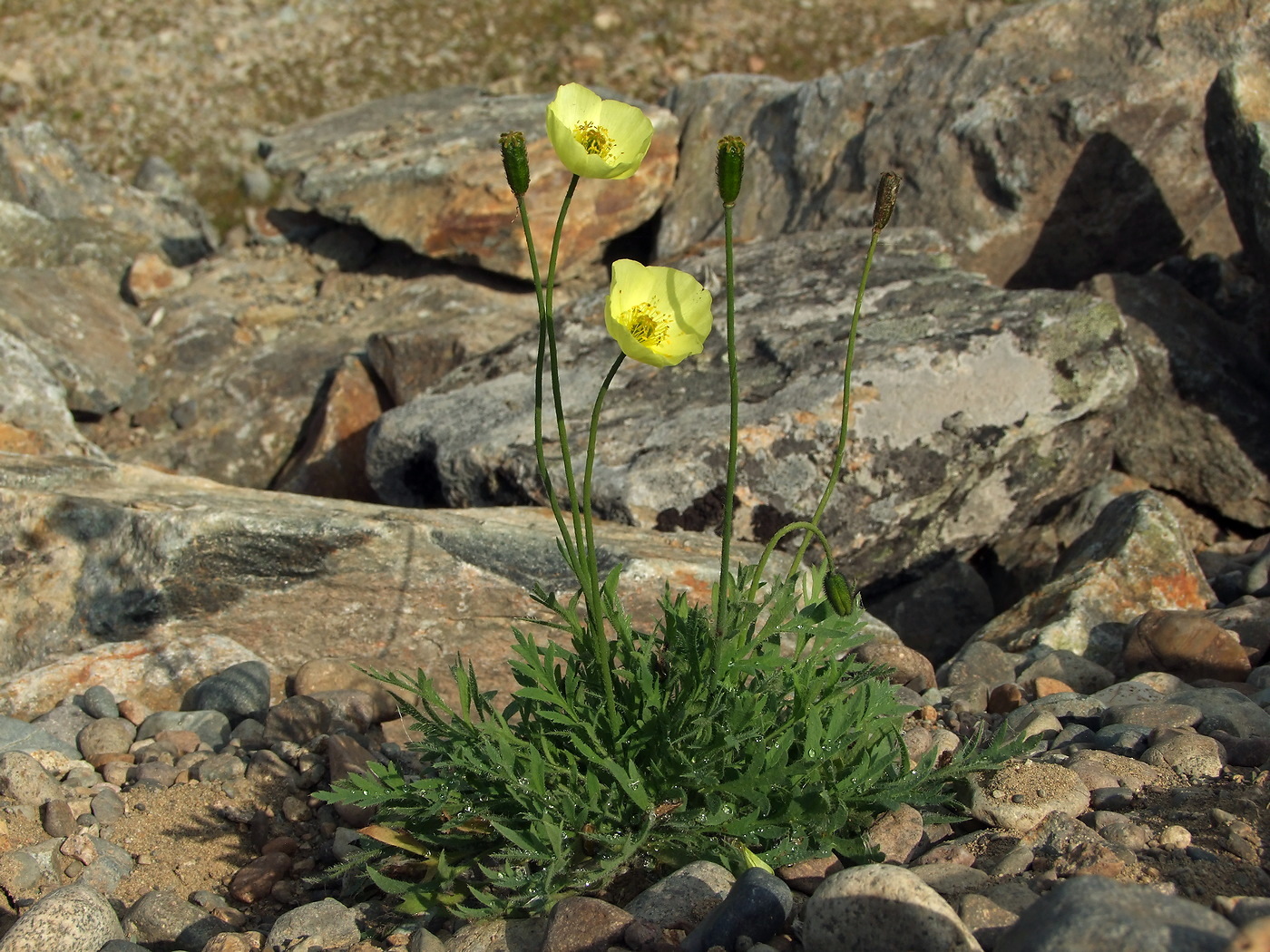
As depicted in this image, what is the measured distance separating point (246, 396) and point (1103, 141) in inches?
177

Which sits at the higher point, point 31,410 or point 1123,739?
point 31,410

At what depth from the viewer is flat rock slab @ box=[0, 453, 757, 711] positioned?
3574 mm

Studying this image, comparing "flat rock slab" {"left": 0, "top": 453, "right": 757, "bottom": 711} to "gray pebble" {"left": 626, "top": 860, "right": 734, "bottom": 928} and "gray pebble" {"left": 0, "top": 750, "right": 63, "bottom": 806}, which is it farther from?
"gray pebble" {"left": 626, "top": 860, "right": 734, "bottom": 928}

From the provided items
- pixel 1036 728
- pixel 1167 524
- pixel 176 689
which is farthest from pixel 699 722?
pixel 1167 524

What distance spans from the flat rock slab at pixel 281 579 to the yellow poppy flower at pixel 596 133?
68.3 inches

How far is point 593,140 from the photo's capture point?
208cm

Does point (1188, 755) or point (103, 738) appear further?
point (103, 738)

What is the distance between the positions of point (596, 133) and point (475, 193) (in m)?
4.50

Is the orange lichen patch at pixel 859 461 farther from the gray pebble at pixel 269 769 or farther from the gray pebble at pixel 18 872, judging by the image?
the gray pebble at pixel 18 872

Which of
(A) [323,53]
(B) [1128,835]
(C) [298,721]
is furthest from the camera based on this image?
(A) [323,53]

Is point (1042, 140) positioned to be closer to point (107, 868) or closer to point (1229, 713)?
point (1229, 713)

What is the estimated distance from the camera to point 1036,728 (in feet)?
9.28

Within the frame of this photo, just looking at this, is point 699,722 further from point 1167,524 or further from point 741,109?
point 741,109

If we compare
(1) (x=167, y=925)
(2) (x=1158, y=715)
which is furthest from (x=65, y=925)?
(2) (x=1158, y=715)
